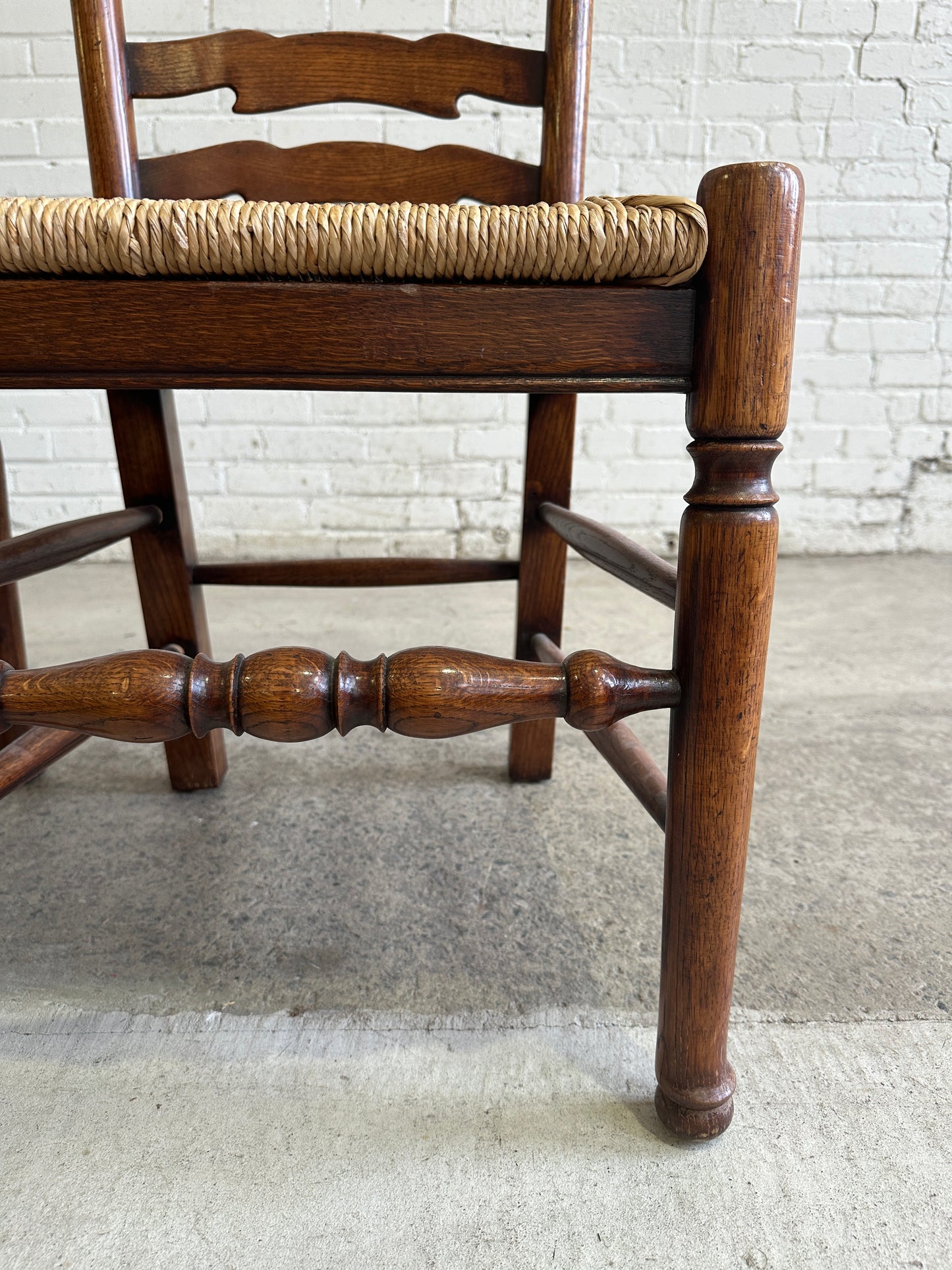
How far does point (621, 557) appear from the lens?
1.97 feet

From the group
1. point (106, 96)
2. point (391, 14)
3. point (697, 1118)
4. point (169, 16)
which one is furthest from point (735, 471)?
point (169, 16)

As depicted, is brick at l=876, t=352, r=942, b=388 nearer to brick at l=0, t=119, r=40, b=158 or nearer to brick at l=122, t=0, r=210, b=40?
brick at l=122, t=0, r=210, b=40

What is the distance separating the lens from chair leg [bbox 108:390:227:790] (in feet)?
2.61

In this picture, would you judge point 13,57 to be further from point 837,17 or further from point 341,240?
point 341,240

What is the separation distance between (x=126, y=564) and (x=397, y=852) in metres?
1.37

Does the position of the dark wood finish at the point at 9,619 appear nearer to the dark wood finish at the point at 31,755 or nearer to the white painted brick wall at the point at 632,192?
the dark wood finish at the point at 31,755

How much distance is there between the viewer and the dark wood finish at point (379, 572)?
889 mm

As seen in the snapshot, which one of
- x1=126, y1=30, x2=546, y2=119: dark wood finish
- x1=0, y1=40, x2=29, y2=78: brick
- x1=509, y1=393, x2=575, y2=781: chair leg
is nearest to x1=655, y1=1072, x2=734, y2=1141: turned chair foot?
x1=509, y1=393, x2=575, y2=781: chair leg

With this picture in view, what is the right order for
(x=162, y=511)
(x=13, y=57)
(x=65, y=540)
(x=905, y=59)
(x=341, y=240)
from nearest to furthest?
1. (x=341, y=240)
2. (x=65, y=540)
3. (x=162, y=511)
4. (x=13, y=57)
5. (x=905, y=59)

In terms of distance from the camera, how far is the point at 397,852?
832 millimetres

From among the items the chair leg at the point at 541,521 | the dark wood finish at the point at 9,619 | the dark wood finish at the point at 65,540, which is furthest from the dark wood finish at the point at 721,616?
the dark wood finish at the point at 9,619

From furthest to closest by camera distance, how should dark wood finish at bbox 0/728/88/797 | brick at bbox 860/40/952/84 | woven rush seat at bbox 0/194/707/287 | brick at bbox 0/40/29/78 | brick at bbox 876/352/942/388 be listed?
brick at bbox 876/352/942/388 → brick at bbox 860/40/952/84 → brick at bbox 0/40/29/78 → dark wood finish at bbox 0/728/88/797 → woven rush seat at bbox 0/194/707/287

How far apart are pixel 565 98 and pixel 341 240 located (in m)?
0.48

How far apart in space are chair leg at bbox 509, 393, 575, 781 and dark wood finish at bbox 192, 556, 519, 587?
0.09 feet
